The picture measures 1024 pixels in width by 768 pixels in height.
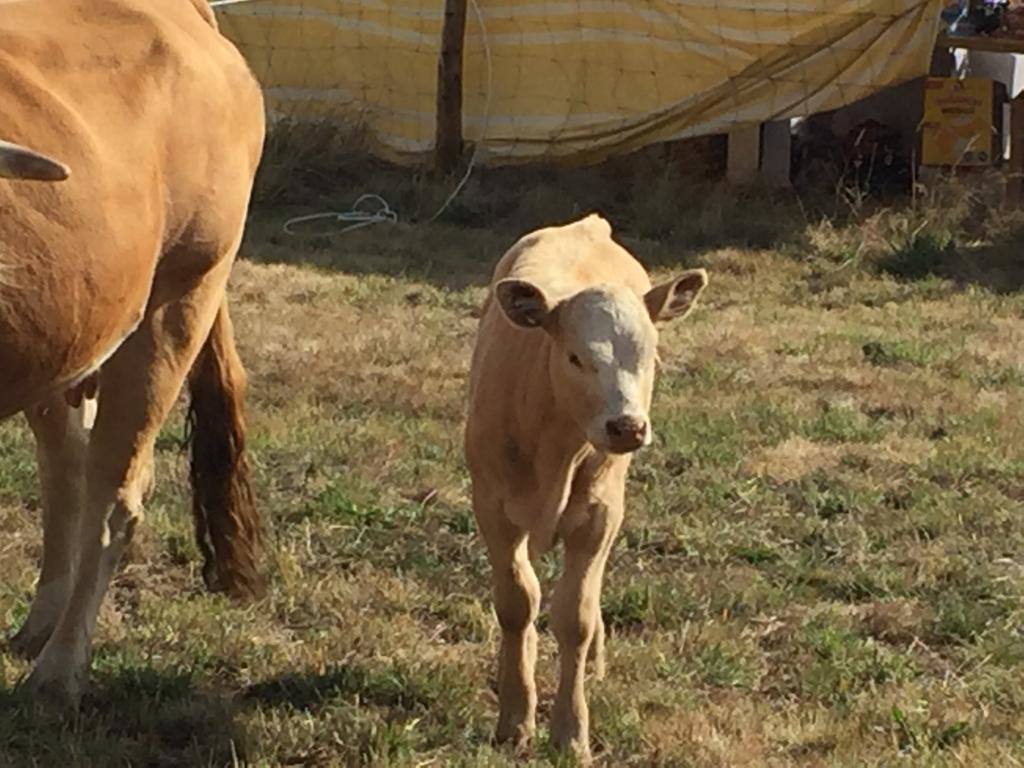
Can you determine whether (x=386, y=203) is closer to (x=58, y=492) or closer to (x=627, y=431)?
(x=58, y=492)

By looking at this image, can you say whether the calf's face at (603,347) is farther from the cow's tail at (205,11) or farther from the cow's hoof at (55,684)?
the cow's tail at (205,11)

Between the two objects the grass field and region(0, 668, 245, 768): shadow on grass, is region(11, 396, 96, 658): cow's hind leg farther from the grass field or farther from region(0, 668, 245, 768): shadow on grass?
region(0, 668, 245, 768): shadow on grass

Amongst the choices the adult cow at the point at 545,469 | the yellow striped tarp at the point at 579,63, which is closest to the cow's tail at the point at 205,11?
the adult cow at the point at 545,469

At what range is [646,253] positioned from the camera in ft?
39.7

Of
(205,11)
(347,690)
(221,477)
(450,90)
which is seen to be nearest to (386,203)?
(450,90)

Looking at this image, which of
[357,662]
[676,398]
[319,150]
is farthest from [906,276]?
[357,662]

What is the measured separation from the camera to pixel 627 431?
13.6 feet

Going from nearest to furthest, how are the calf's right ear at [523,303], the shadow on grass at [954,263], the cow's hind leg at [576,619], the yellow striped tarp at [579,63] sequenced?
the calf's right ear at [523,303], the cow's hind leg at [576,619], the shadow on grass at [954,263], the yellow striped tarp at [579,63]

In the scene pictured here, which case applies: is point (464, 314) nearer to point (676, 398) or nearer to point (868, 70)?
point (676, 398)

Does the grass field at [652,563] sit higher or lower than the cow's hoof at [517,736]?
lower

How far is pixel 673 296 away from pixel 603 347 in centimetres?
35

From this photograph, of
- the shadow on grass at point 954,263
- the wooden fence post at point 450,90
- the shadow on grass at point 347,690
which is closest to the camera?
the shadow on grass at point 347,690

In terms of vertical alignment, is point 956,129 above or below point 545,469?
below

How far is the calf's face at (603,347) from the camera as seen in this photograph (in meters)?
4.20
